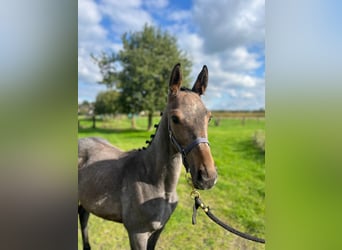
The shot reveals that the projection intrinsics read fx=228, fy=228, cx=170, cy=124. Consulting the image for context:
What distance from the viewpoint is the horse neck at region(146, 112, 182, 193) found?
119 cm

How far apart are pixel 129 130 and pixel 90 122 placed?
1.15 m

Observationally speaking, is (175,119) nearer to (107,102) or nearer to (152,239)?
(152,239)

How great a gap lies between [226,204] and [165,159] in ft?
6.91

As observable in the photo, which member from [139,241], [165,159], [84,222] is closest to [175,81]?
[165,159]

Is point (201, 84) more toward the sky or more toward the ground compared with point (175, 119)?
more toward the sky

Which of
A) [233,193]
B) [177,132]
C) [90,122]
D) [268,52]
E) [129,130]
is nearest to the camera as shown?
[268,52]

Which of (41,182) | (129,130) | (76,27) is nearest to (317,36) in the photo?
(76,27)

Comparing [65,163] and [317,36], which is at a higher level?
[317,36]

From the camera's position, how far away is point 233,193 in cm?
308

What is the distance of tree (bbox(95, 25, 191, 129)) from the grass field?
6.90 feet

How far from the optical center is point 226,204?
9.77ft

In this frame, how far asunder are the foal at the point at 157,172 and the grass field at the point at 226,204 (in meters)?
1.08

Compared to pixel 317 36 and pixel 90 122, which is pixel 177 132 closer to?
pixel 317 36

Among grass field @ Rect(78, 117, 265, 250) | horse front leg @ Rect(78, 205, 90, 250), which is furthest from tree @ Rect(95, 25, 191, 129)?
horse front leg @ Rect(78, 205, 90, 250)
